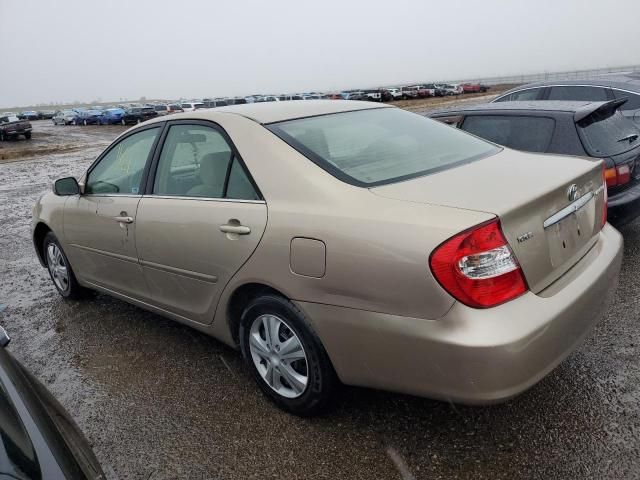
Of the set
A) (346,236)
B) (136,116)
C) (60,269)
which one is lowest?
(60,269)

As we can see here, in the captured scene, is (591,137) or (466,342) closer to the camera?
(466,342)

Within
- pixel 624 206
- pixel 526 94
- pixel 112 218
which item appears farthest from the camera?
pixel 526 94

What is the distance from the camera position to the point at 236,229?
9.03 ft

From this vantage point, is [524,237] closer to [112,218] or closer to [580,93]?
[112,218]

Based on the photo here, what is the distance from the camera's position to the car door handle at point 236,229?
8.87 ft

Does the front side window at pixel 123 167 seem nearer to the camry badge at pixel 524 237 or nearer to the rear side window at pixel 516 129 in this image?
the camry badge at pixel 524 237

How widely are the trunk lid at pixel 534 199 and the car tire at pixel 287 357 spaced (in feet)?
2.49

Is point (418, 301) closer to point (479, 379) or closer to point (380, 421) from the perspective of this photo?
point (479, 379)

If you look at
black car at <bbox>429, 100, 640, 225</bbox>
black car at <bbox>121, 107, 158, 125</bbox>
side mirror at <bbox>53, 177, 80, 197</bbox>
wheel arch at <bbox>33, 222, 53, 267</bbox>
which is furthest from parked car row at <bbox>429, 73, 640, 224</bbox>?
black car at <bbox>121, 107, 158, 125</bbox>

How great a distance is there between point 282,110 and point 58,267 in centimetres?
285

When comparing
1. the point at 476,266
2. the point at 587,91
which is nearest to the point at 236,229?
the point at 476,266

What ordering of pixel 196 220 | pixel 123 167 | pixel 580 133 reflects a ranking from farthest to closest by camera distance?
pixel 580 133
pixel 123 167
pixel 196 220

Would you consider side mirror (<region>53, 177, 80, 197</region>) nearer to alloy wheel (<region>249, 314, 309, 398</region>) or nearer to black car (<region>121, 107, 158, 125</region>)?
alloy wheel (<region>249, 314, 309, 398</region>)

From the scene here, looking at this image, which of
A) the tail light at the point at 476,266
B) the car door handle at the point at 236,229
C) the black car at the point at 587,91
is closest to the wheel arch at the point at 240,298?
the car door handle at the point at 236,229
